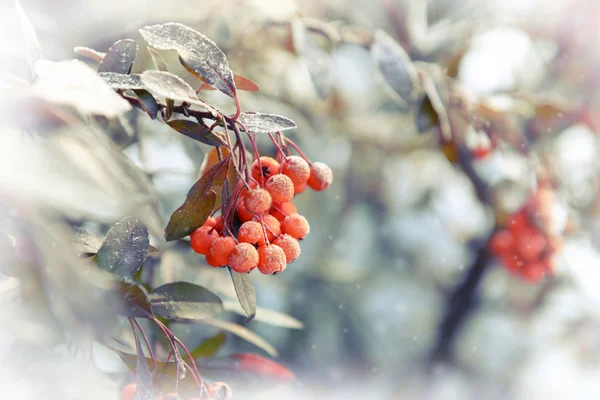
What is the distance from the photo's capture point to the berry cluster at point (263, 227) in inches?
14.7

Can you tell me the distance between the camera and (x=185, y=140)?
2.51 feet

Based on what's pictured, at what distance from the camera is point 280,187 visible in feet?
1.27

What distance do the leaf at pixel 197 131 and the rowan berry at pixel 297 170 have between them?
0.07 m

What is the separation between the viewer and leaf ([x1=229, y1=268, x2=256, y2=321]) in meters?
0.39

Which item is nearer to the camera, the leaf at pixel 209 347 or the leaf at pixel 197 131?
the leaf at pixel 197 131

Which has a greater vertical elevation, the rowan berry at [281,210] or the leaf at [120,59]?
the leaf at [120,59]

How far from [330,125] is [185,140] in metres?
0.55

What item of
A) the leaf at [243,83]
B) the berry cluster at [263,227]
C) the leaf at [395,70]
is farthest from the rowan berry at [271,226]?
the leaf at [395,70]

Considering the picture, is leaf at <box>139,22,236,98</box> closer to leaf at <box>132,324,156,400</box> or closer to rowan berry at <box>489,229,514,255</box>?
leaf at <box>132,324,156,400</box>

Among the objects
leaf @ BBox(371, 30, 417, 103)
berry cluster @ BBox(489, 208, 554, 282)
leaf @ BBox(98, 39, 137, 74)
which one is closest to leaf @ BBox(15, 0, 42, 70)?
leaf @ BBox(98, 39, 137, 74)

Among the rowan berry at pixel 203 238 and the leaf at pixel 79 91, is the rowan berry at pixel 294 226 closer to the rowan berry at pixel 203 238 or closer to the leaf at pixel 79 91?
the rowan berry at pixel 203 238

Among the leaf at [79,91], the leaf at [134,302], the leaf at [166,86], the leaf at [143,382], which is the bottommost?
the leaf at [143,382]

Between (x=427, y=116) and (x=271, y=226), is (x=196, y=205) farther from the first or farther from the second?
(x=427, y=116)

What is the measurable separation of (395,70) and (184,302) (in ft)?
1.42
